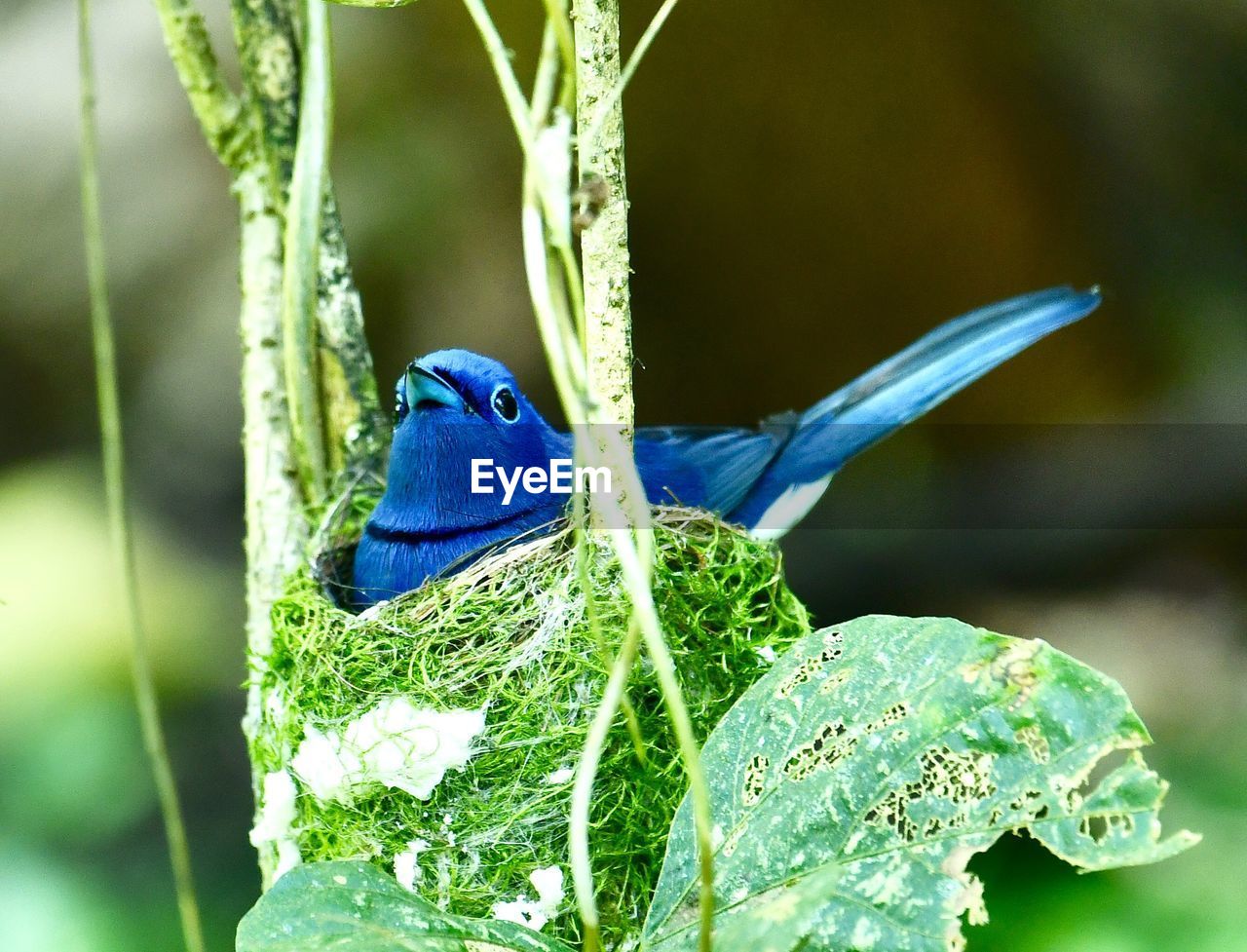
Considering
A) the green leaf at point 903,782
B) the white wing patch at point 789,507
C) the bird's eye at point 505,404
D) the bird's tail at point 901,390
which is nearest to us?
the green leaf at point 903,782

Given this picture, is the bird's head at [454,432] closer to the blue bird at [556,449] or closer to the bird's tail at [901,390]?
the blue bird at [556,449]

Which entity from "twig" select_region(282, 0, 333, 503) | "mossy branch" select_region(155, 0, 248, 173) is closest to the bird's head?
"twig" select_region(282, 0, 333, 503)

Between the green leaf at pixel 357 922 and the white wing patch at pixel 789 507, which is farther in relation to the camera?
the white wing patch at pixel 789 507

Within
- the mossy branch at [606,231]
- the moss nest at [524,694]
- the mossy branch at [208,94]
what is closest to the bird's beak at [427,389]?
the moss nest at [524,694]

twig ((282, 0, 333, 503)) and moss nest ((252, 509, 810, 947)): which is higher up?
twig ((282, 0, 333, 503))

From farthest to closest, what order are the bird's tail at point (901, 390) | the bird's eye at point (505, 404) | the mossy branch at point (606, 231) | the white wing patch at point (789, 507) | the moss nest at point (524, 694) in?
1. the white wing patch at point (789, 507)
2. the bird's tail at point (901, 390)
3. the bird's eye at point (505, 404)
4. the moss nest at point (524, 694)
5. the mossy branch at point (606, 231)

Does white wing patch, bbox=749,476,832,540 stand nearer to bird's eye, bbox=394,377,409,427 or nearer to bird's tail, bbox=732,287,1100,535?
bird's tail, bbox=732,287,1100,535

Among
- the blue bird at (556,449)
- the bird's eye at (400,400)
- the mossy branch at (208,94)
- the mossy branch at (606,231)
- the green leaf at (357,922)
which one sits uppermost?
the mossy branch at (208,94)
